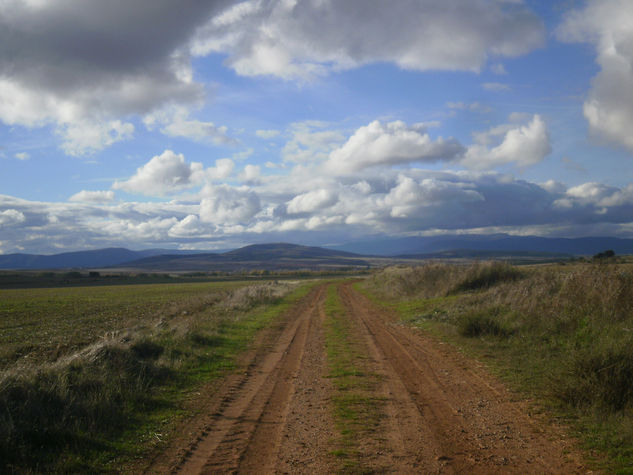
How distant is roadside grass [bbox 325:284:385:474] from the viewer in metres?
5.87

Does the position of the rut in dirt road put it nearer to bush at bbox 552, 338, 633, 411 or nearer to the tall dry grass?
bush at bbox 552, 338, 633, 411

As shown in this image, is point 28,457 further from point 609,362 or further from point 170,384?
point 609,362

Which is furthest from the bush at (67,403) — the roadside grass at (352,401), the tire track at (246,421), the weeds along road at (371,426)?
the roadside grass at (352,401)

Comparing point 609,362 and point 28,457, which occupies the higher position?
point 609,362

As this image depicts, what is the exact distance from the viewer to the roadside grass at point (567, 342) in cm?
674

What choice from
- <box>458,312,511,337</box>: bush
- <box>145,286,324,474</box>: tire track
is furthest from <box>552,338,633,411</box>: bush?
<box>458,312,511,337</box>: bush

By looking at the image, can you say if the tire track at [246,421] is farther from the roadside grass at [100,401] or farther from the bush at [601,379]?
the bush at [601,379]

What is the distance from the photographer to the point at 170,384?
10.1m

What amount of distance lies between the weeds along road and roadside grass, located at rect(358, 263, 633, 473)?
0.59 m

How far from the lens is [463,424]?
276 inches

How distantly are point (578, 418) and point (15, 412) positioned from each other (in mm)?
9428

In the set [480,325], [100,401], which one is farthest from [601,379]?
[100,401]

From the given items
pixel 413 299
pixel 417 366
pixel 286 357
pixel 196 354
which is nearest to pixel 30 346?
pixel 196 354

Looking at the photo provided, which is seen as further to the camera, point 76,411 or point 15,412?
point 76,411
